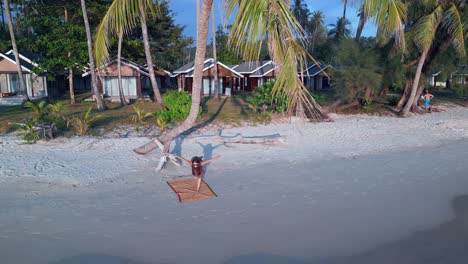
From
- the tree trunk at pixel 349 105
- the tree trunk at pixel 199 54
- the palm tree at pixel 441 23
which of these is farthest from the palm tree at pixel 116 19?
the tree trunk at pixel 349 105

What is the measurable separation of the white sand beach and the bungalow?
13.9 m

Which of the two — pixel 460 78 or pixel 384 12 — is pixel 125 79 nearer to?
pixel 384 12

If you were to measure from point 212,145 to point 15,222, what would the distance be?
6549mm

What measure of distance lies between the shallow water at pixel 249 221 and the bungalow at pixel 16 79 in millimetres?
18516

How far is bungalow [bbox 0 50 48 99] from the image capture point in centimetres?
2216

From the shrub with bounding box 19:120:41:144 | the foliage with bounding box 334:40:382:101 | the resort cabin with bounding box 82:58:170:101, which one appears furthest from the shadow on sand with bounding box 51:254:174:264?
the resort cabin with bounding box 82:58:170:101

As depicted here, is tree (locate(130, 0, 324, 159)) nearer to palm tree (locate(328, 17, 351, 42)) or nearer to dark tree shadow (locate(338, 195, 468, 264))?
dark tree shadow (locate(338, 195, 468, 264))

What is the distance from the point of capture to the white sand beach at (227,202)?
5.09 meters

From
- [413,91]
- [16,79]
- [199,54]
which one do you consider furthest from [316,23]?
[199,54]

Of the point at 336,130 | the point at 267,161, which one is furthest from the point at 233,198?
the point at 336,130

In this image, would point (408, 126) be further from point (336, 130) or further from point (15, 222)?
point (15, 222)

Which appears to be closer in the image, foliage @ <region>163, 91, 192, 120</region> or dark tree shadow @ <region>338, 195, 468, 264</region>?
dark tree shadow @ <region>338, 195, 468, 264</region>

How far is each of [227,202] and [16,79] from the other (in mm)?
23436

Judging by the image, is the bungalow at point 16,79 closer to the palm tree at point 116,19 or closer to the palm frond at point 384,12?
the palm tree at point 116,19
